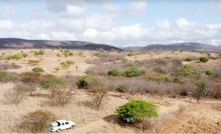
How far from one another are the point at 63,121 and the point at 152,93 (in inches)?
599

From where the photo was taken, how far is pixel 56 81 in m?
31.3

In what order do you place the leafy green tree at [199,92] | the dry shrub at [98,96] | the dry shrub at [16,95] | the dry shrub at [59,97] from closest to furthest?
the dry shrub at [16,95] < the dry shrub at [59,97] < the dry shrub at [98,96] < the leafy green tree at [199,92]

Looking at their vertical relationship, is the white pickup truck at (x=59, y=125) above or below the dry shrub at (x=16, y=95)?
below

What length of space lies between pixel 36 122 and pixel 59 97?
197 inches

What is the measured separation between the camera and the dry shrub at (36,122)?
21473mm

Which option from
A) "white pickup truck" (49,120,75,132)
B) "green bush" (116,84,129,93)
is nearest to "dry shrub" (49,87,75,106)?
"white pickup truck" (49,120,75,132)

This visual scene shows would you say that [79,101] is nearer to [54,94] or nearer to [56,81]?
[54,94]

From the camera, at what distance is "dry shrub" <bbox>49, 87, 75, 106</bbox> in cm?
2620

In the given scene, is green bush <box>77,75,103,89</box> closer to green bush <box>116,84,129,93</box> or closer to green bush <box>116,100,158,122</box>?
green bush <box>116,84,129,93</box>

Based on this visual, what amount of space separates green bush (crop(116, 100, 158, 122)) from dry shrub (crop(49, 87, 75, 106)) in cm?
530

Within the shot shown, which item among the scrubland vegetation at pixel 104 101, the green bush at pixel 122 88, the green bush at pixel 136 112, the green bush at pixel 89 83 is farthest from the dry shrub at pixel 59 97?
the green bush at pixel 122 88

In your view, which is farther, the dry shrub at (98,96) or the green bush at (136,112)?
the dry shrub at (98,96)

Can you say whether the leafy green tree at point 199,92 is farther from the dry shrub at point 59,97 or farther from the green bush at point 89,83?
the dry shrub at point 59,97

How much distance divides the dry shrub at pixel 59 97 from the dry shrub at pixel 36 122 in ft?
13.0
